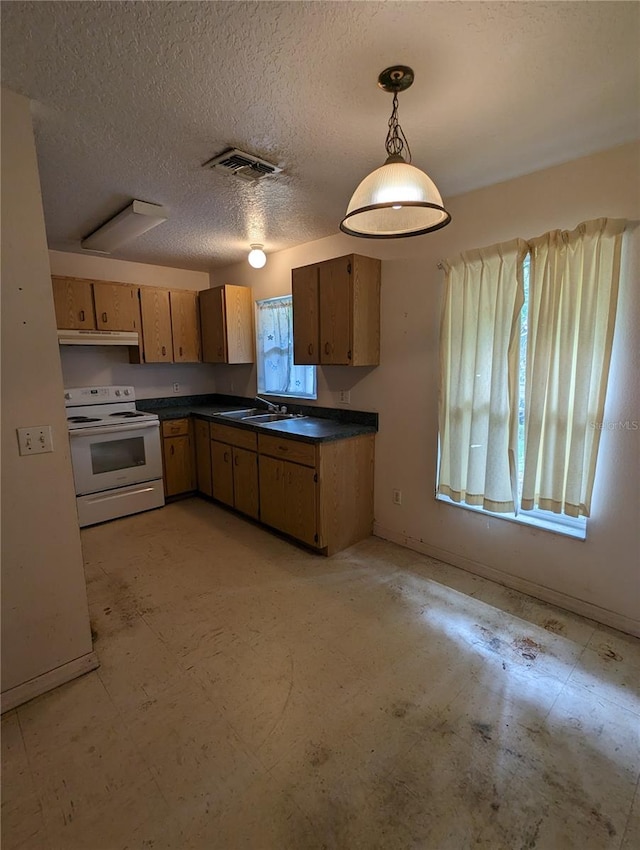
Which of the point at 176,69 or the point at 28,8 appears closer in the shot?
the point at 28,8

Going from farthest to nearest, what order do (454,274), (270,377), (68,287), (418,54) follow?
(270,377)
(68,287)
(454,274)
(418,54)

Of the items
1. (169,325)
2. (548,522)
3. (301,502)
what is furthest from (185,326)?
(548,522)

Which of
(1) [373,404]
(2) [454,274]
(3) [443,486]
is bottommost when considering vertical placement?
(3) [443,486]

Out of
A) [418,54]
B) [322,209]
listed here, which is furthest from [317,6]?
[322,209]

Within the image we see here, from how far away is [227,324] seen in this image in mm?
4203

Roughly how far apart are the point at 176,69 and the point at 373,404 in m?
2.33

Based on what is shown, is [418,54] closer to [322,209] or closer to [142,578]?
[322,209]

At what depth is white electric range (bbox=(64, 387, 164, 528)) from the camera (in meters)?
3.46

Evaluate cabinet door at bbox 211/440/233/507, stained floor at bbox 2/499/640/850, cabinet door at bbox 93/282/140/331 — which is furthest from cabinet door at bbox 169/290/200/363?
stained floor at bbox 2/499/640/850

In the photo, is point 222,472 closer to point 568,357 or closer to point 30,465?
point 30,465

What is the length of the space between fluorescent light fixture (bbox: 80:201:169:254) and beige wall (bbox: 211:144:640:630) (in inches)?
52.8

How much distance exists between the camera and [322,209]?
9.17 ft

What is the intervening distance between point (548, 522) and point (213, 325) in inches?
143

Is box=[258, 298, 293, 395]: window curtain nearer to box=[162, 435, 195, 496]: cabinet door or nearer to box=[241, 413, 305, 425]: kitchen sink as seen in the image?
box=[241, 413, 305, 425]: kitchen sink
